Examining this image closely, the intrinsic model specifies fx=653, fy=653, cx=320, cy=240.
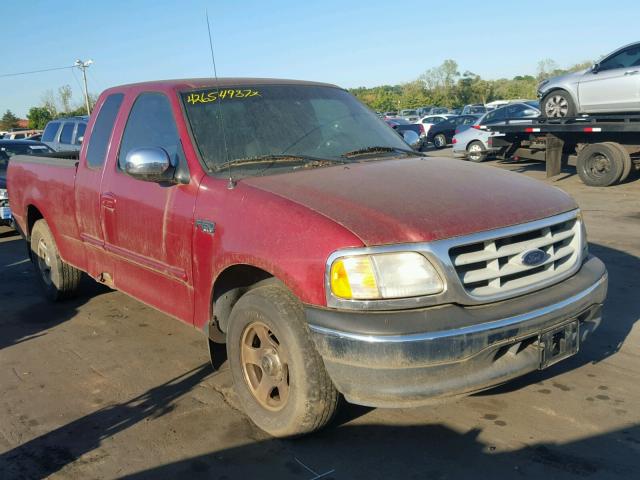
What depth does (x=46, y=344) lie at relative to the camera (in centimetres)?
525

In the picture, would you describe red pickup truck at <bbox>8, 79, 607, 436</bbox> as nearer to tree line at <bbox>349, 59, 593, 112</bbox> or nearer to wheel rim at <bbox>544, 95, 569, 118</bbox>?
wheel rim at <bbox>544, 95, 569, 118</bbox>

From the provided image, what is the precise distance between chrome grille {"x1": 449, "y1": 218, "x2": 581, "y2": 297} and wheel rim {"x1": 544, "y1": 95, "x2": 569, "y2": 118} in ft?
36.2

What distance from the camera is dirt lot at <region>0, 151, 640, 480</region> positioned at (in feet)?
10.6

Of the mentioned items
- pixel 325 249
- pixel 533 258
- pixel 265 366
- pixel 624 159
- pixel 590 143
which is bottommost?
pixel 624 159

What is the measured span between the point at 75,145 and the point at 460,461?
13.9m

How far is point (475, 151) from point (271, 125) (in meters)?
16.2

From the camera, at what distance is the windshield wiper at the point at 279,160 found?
402 centimetres

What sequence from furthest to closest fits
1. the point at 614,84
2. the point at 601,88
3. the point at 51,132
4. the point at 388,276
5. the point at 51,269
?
the point at 51,132 < the point at 601,88 < the point at 614,84 < the point at 51,269 < the point at 388,276

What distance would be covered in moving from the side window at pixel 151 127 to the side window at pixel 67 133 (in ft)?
38.8

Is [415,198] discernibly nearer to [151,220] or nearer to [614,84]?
[151,220]

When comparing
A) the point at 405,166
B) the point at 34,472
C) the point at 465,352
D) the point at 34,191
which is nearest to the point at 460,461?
the point at 465,352

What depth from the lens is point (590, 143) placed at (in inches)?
537

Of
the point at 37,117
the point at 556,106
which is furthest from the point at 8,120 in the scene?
the point at 556,106

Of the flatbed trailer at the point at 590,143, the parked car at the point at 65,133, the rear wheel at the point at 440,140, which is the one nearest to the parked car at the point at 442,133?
the rear wheel at the point at 440,140
